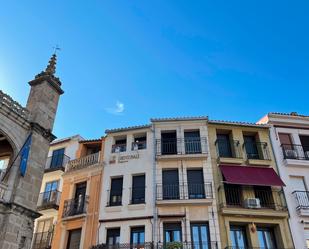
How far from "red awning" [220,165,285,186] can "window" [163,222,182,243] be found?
389 cm

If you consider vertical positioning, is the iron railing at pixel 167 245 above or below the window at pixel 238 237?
below

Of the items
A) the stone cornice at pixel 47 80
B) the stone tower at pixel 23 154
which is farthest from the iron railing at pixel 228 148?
the stone tower at pixel 23 154

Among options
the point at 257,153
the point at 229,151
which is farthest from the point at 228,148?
the point at 257,153

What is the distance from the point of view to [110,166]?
70.6ft

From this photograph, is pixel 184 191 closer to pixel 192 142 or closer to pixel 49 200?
pixel 192 142

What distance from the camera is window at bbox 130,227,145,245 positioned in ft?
60.9

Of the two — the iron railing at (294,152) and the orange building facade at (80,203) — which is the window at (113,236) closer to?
the orange building facade at (80,203)

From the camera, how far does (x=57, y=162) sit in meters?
24.9

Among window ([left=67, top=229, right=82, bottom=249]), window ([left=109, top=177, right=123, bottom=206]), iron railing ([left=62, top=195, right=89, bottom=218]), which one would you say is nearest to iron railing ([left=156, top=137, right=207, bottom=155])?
window ([left=109, top=177, right=123, bottom=206])

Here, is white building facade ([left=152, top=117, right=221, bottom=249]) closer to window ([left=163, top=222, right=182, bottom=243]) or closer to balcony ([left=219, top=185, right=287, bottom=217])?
window ([left=163, top=222, right=182, bottom=243])

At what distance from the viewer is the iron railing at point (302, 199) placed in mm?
19222

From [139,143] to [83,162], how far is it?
13.6ft

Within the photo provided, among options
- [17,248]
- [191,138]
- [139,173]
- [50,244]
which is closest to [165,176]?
[139,173]

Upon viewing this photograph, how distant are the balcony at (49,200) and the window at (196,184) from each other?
9263mm
